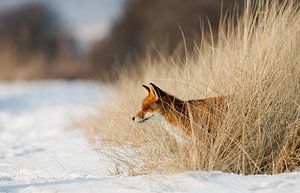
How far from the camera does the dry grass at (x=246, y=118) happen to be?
4.99 metres

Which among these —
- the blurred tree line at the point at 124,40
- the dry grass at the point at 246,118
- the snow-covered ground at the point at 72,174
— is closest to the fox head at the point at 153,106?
the dry grass at the point at 246,118

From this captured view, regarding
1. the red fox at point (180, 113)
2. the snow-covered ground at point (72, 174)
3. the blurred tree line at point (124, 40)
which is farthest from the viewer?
the blurred tree line at point (124, 40)

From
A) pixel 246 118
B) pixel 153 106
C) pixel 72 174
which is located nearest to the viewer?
pixel 246 118

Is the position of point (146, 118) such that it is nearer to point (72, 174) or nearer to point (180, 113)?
point (180, 113)

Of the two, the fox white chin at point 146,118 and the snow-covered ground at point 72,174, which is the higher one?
the fox white chin at point 146,118

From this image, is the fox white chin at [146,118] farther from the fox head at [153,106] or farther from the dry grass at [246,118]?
the dry grass at [246,118]

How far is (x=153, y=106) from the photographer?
5.57m

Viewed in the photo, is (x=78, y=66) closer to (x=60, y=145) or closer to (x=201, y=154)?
(x=60, y=145)

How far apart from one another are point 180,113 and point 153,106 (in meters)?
0.32

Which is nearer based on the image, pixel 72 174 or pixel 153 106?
pixel 72 174

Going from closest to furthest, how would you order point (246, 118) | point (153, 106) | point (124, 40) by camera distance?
point (246, 118), point (153, 106), point (124, 40)

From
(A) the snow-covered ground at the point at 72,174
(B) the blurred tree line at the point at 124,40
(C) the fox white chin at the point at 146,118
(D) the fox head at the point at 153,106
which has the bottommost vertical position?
(A) the snow-covered ground at the point at 72,174

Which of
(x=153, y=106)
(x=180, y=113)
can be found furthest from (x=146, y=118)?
(x=180, y=113)

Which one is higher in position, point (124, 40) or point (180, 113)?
point (124, 40)
